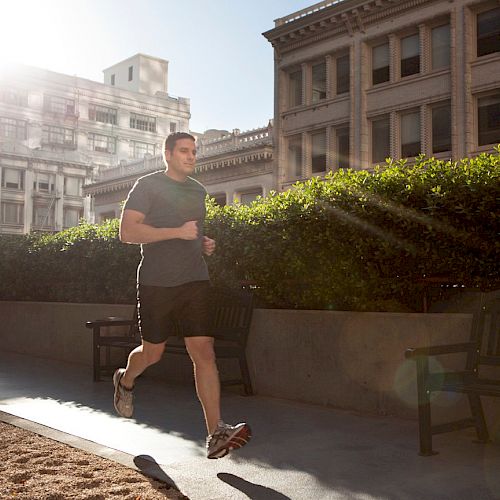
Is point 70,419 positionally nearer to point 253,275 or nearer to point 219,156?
point 253,275

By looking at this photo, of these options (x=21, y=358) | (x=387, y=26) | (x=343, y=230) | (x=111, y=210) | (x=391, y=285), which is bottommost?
(x=21, y=358)

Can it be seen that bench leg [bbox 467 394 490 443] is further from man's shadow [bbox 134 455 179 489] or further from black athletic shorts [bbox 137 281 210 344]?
man's shadow [bbox 134 455 179 489]

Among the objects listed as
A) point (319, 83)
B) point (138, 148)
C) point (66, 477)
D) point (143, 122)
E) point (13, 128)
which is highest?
point (143, 122)

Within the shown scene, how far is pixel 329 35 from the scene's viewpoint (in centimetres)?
3409

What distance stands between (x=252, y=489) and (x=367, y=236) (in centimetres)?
312

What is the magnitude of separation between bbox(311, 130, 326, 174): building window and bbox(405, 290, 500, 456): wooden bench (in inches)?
1143

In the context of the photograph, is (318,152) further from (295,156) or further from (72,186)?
(72,186)

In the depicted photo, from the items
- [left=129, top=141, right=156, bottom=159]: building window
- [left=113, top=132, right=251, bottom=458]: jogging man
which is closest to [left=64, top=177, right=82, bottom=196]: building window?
[left=129, top=141, right=156, bottom=159]: building window

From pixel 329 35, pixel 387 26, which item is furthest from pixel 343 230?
pixel 329 35

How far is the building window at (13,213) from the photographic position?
66250 mm

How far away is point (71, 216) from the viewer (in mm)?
70438

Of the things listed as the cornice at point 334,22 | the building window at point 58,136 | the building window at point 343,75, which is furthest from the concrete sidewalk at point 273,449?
the building window at point 58,136

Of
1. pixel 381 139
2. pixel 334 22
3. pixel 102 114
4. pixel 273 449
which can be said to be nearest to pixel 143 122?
pixel 102 114

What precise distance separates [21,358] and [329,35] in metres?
27.2
